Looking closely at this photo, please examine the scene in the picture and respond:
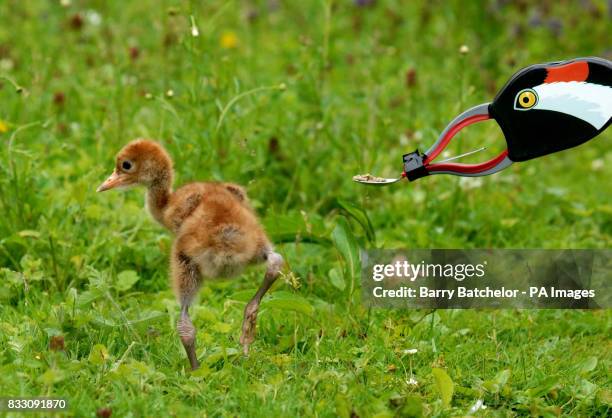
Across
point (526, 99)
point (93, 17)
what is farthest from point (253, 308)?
point (93, 17)

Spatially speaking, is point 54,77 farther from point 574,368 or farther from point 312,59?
point 574,368

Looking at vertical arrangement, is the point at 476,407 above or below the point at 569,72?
below

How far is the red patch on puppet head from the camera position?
2938mm

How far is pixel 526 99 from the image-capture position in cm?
303

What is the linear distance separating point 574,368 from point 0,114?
10.2ft

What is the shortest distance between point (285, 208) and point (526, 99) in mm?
2220

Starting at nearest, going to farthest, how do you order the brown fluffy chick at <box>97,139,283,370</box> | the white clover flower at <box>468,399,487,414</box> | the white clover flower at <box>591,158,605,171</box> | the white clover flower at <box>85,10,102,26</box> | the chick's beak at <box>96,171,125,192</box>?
the white clover flower at <box>468,399,487,414</box> < the brown fluffy chick at <box>97,139,283,370</box> < the chick's beak at <box>96,171,125,192</box> < the white clover flower at <box>591,158,605,171</box> < the white clover flower at <box>85,10,102,26</box>

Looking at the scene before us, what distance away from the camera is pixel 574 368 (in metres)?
3.67

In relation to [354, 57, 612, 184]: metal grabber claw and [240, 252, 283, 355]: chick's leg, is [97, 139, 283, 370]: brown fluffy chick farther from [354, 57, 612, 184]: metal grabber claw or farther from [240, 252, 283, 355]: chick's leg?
[354, 57, 612, 184]: metal grabber claw

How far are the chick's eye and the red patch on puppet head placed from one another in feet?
0.19

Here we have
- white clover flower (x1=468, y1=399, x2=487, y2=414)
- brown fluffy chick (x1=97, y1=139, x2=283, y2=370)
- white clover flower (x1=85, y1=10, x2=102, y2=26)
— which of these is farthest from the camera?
white clover flower (x1=85, y1=10, x2=102, y2=26)

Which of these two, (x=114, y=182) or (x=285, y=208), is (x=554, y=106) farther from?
(x=285, y=208)

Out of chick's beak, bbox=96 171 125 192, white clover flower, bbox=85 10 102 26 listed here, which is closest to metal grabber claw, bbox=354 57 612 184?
chick's beak, bbox=96 171 125 192

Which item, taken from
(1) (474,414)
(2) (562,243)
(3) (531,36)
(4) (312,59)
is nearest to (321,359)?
(1) (474,414)
